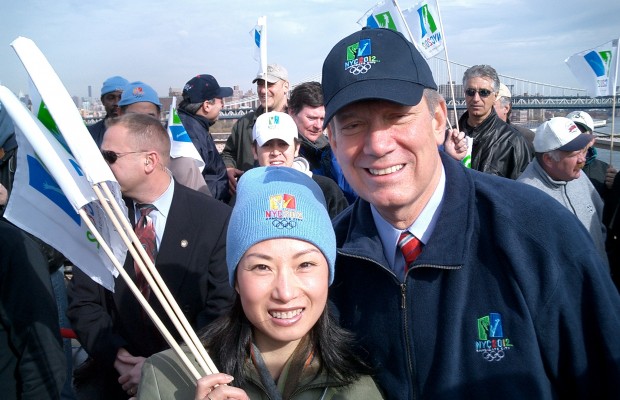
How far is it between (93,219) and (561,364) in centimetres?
166

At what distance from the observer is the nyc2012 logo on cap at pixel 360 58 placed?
74.1 inches

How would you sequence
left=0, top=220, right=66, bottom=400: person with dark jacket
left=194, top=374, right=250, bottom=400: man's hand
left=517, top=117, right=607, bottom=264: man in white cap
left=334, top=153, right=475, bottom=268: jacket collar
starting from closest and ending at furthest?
left=194, top=374, right=250, bottom=400: man's hand
left=334, top=153, right=475, bottom=268: jacket collar
left=0, top=220, right=66, bottom=400: person with dark jacket
left=517, top=117, right=607, bottom=264: man in white cap

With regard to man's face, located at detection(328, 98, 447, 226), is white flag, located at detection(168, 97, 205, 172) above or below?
above

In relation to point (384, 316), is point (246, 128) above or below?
above

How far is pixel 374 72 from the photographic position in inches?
73.3

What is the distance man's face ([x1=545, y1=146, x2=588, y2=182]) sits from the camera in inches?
169

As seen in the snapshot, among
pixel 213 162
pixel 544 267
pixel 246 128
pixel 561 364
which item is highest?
pixel 246 128

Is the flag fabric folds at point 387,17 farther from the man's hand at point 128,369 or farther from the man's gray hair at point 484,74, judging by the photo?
the man's hand at point 128,369

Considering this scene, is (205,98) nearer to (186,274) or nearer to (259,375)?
(186,274)

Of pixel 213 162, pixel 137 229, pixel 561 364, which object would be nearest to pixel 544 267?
pixel 561 364

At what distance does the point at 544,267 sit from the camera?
1718 mm

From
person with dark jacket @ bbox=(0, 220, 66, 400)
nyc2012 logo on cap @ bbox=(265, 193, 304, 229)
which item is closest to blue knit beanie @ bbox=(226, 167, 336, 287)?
nyc2012 logo on cap @ bbox=(265, 193, 304, 229)

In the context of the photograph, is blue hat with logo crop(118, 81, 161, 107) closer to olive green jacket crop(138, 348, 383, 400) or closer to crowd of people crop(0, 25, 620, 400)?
crowd of people crop(0, 25, 620, 400)

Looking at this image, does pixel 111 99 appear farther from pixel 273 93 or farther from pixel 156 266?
pixel 156 266
